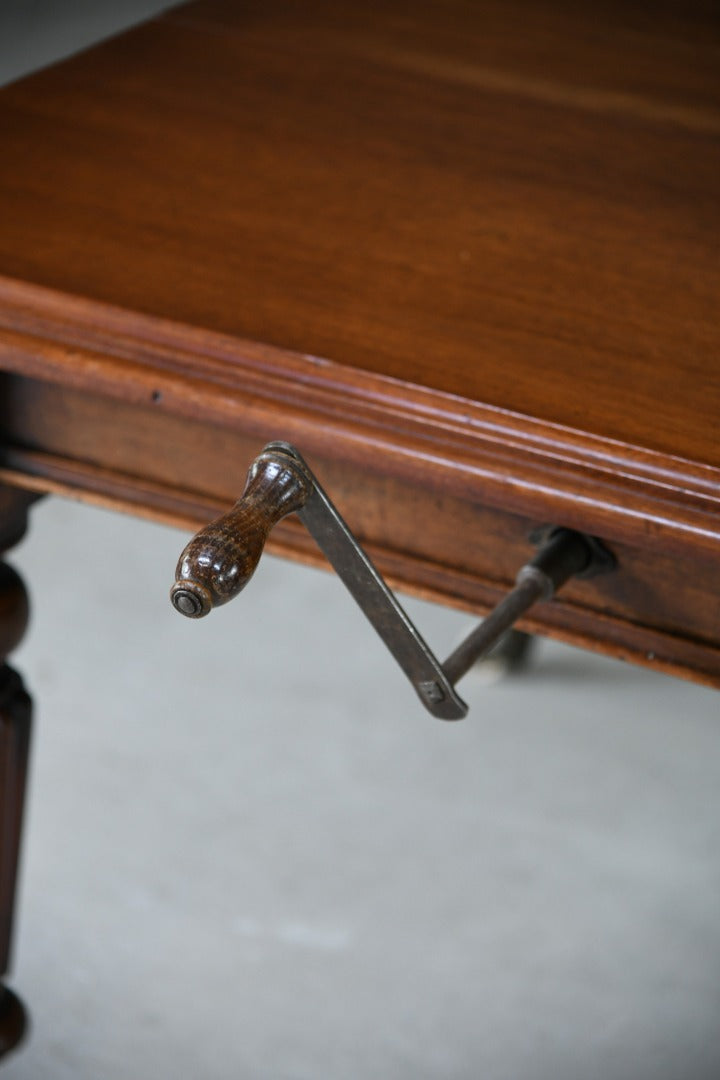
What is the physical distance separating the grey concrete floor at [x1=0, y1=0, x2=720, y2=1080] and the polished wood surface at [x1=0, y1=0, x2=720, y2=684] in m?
0.57

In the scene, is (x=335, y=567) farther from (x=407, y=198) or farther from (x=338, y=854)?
(x=338, y=854)

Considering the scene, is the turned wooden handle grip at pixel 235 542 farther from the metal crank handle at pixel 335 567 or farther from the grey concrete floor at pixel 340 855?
the grey concrete floor at pixel 340 855

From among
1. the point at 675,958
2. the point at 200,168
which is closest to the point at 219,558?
the point at 200,168

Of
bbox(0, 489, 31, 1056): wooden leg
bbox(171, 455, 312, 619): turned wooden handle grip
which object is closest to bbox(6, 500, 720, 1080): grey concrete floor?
bbox(0, 489, 31, 1056): wooden leg

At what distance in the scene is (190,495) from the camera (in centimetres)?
71

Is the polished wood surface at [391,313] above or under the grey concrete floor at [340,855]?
above

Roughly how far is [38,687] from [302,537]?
86 centimetres

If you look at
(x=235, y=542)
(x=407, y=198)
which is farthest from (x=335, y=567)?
(x=407, y=198)

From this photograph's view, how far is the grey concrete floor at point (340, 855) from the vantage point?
112 centimetres

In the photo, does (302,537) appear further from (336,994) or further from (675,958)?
(675,958)

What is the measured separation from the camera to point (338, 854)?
4.25ft

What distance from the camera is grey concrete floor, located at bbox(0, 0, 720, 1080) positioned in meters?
1.12

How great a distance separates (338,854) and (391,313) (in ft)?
2.49

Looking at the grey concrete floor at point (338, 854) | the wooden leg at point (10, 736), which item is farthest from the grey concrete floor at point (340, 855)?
the wooden leg at point (10, 736)
